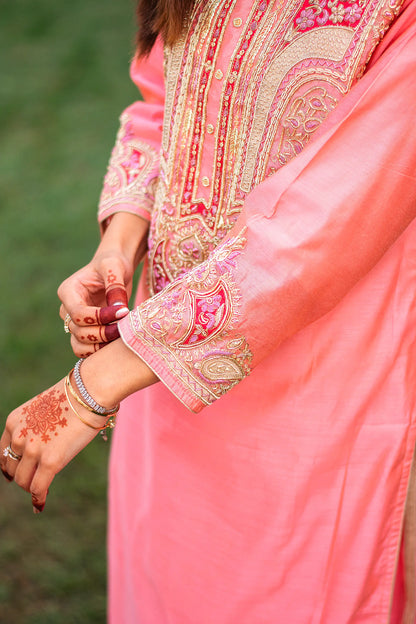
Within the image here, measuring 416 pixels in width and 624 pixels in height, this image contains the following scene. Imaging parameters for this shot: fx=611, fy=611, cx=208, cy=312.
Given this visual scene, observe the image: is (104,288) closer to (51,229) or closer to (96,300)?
(96,300)

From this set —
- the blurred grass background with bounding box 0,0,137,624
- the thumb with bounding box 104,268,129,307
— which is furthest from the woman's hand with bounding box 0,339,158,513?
the blurred grass background with bounding box 0,0,137,624

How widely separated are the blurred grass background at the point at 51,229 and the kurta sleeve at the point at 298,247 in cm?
138

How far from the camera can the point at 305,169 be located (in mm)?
760

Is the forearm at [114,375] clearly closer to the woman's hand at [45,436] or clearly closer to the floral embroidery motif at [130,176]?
the woman's hand at [45,436]

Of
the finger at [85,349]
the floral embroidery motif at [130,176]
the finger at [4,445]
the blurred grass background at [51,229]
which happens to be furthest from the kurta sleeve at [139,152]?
the blurred grass background at [51,229]

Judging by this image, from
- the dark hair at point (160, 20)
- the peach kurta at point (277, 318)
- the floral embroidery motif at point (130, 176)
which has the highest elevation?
the dark hair at point (160, 20)

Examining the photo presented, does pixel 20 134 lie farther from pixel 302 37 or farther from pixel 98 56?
pixel 302 37

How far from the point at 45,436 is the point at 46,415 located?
28 millimetres

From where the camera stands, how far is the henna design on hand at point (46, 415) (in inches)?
32.3

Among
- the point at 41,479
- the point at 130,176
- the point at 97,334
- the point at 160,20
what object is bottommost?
the point at 41,479

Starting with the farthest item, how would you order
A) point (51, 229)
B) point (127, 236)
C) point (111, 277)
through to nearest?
point (51, 229), point (127, 236), point (111, 277)

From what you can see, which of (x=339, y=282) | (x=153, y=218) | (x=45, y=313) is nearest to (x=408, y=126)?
(x=339, y=282)

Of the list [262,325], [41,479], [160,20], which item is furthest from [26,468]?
[160,20]

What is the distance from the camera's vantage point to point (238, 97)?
91 centimetres
